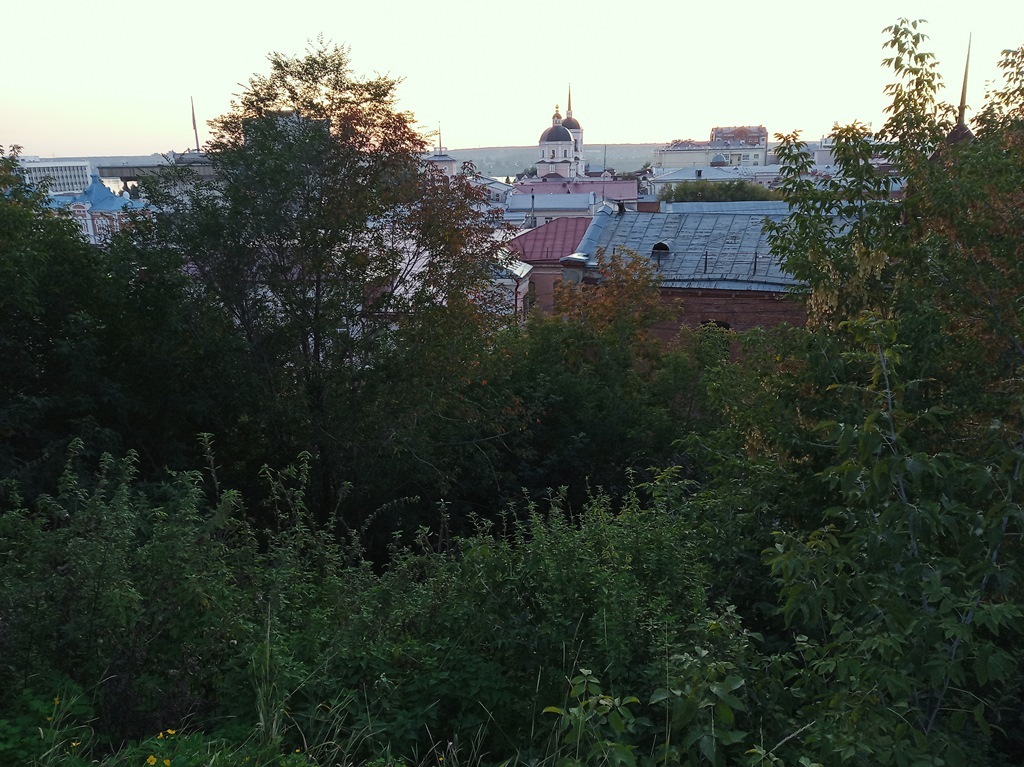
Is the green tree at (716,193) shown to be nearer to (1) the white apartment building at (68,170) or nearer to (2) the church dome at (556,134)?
(2) the church dome at (556,134)

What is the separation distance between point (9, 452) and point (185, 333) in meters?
2.24

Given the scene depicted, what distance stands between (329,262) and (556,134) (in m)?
122

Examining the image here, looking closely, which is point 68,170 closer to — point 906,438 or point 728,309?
point 728,309

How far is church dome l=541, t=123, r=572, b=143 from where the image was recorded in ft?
413

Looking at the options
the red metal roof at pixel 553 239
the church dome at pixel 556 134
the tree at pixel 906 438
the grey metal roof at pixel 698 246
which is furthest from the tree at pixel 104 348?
the church dome at pixel 556 134

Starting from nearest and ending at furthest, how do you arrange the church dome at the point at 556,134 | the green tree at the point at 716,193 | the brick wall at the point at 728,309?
1. the brick wall at the point at 728,309
2. the green tree at the point at 716,193
3. the church dome at the point at 556,134

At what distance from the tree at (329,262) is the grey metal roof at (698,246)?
1056 cm

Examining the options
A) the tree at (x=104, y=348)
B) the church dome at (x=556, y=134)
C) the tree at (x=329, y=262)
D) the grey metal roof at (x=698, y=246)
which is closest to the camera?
the tree at (x=104, y=348)

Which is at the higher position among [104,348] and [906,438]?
[906,438]

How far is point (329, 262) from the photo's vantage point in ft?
33.1

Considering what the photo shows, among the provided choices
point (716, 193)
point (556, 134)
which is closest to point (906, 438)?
point (716, 193)

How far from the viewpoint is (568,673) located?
447 cm

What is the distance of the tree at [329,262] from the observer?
991 centimetres

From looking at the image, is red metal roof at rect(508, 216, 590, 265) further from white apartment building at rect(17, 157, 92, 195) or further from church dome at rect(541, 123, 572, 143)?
church dome at rect(541, 123, 572, 143)
